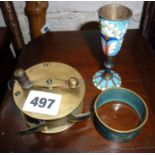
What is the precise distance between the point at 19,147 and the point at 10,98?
194mm

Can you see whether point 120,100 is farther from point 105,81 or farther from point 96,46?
point 96,46

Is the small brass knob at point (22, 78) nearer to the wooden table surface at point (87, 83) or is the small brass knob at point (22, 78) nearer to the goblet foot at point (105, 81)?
the wooden table surface at point (87, 83)

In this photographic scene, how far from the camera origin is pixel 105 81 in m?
0.76

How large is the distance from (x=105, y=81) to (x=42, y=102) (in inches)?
10.5

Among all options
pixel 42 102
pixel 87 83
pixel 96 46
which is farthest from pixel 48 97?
pixel 96 46

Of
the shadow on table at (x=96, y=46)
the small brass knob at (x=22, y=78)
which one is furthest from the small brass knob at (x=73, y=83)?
the shadow on table at (x=96, y=46)

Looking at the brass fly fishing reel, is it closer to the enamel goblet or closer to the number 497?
the number 497

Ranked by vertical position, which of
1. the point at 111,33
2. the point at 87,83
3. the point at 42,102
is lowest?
the point at 87,83

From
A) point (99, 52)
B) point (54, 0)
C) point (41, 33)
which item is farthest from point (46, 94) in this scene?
point (54, 0)

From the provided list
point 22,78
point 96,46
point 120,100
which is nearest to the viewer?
point 22,78

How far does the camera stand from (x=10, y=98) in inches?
29.6

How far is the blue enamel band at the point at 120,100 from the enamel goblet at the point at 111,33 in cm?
7

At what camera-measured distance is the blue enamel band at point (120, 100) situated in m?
0.59

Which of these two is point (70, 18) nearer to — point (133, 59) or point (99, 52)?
point (99, 52)
